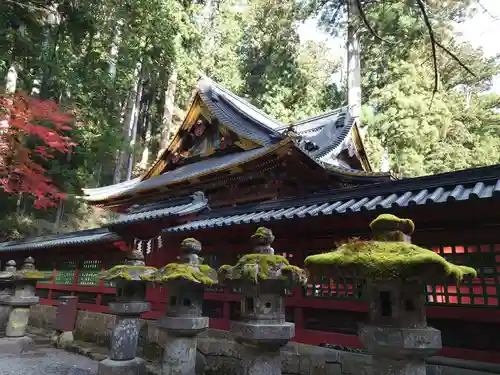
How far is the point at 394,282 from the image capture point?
3.27m

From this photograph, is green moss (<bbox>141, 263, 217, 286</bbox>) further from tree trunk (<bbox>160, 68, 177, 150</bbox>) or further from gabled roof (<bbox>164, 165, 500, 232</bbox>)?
tree trunk (<bbox>160, 68, 177, 150</bbox>)

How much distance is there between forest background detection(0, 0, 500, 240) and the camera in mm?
16219

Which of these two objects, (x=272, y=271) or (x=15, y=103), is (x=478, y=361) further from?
(x=15, y=103)

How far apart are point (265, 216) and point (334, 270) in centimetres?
343

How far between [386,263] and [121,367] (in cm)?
528

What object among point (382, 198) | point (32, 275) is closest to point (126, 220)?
point (32, 275)

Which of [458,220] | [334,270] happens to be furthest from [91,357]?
[458,220]

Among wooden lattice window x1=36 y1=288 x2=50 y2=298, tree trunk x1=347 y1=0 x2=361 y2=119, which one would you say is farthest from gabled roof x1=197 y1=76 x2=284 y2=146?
tree trunk x1=347 y1=0 x2=361 y2=119

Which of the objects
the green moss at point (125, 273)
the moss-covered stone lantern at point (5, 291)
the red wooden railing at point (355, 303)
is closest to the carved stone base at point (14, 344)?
the moss-covered stone lantern at point (5, 291)

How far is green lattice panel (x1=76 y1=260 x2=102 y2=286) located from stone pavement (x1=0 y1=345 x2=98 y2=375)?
7.89 ft

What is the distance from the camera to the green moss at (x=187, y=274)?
201 inches

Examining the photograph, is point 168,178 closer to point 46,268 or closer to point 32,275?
point 32,275

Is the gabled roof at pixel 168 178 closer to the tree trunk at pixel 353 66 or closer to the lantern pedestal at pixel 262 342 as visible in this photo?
the lantern pedestal at pixel 262 342

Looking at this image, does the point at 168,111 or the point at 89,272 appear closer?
the point at 89,272
